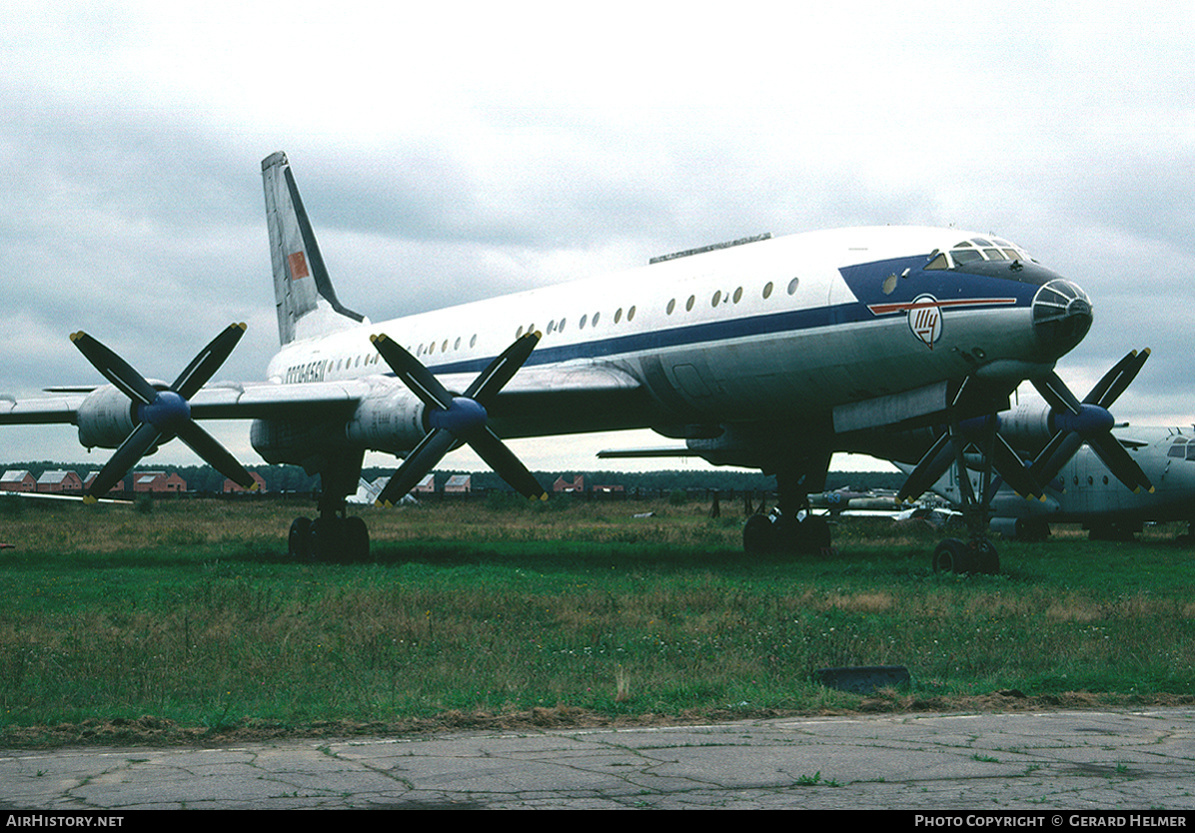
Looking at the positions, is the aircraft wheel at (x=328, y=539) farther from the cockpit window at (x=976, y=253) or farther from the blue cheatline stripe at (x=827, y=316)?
the cockpit window at (x=976, y=253)

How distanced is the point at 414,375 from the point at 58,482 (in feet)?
371

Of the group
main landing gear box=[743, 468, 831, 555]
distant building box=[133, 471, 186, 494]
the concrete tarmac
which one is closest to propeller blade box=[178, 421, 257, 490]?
main landing gear box=[743, 468, 831, 555]

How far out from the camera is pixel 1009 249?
1830 cm

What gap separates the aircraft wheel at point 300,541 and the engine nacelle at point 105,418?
543cm

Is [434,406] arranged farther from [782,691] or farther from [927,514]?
[927,514]

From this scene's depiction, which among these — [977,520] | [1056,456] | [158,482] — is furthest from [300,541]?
[158,482]

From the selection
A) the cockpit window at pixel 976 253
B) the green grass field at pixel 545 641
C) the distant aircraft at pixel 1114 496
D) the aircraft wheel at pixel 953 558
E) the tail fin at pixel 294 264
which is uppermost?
the tail fin at pixel 294 264

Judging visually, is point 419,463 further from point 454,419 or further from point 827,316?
point 827,316

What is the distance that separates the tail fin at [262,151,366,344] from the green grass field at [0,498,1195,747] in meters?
13.2

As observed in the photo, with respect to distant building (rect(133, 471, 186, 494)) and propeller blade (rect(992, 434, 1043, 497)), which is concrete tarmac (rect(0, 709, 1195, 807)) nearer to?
propeller blade (rect(992, 434, 1043, 497))

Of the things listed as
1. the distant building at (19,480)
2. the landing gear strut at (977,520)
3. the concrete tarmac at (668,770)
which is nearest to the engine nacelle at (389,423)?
the landing gear strut at (977,520)

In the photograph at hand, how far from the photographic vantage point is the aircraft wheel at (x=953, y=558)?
19498 millimetres

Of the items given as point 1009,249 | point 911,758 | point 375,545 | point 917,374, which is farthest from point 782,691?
point 375,545

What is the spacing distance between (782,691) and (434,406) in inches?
413
